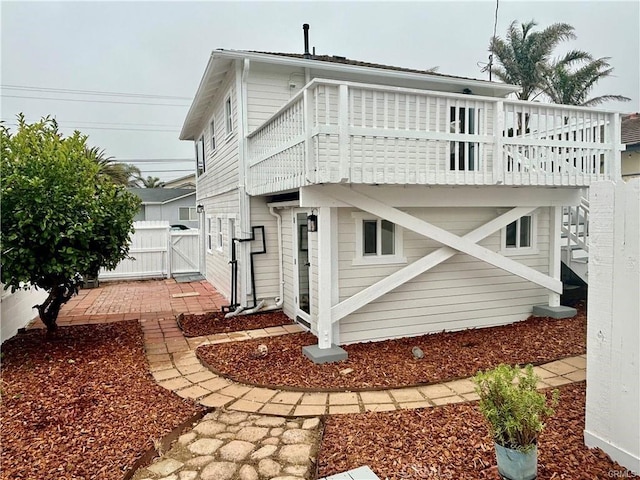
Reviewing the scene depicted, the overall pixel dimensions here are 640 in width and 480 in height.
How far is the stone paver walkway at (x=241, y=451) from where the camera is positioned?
277 centimetres

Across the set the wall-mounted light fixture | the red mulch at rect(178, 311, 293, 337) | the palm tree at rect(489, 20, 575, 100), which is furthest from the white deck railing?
the palm tree at rect(489, 20, 575, 100)

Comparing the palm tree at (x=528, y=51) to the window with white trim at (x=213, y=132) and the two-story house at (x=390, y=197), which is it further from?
the window with white trim at (x=213, y=132)

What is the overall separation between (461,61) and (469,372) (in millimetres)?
25580

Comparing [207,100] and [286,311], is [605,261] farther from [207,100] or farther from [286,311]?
[207,100]

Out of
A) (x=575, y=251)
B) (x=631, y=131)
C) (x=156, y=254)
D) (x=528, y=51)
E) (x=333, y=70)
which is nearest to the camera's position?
(x=333, y=70)

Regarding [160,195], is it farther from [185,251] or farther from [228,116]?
[228,116]

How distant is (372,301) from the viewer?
223 inches

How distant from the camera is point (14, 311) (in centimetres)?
636

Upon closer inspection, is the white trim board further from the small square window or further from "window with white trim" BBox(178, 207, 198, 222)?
"window with white trim" BBox(178, 207, 198, 222)

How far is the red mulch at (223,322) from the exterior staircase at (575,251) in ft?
17.6

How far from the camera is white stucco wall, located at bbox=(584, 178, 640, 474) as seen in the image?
2.46 m

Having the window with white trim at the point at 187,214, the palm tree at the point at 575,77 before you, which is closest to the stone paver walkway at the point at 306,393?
the palm tree at the point at 575,77

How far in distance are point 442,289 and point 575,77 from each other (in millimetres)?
18102

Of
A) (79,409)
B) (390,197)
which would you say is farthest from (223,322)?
(390,197)
